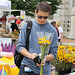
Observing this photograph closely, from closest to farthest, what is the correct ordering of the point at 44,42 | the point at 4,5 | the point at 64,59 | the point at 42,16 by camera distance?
the point at 44,42
the point at 42,16
the point at 64,59
the point at 4,5

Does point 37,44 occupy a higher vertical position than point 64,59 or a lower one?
higher

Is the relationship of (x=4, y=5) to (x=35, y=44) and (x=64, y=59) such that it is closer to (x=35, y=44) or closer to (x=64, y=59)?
(x=64, y=59)

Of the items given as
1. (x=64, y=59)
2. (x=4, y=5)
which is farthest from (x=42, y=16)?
(x=4, y=5)

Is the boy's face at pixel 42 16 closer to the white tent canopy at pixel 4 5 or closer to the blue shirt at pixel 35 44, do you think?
the blue shirt at pixel 35 44

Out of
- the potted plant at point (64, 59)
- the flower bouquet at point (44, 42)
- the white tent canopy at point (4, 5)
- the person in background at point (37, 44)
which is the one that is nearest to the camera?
the flower bouquet at point (44, 42)

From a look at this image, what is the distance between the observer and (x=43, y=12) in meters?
2.92

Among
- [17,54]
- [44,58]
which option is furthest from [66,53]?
[44,58]

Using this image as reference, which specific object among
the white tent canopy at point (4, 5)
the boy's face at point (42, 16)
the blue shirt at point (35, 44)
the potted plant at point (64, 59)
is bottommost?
the potted plant at point (64, 59)

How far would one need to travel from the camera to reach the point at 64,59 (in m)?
4.68

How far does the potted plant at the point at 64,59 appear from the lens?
14.8 ft

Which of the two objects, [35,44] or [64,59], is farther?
[64,59]

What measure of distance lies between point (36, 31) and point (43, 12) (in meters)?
0.24

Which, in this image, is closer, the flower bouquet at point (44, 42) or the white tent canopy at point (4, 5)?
the flower bouquet at point (44, 42)

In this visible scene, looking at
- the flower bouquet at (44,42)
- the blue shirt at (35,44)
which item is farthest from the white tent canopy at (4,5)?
the flower bouquet at (44,42)
